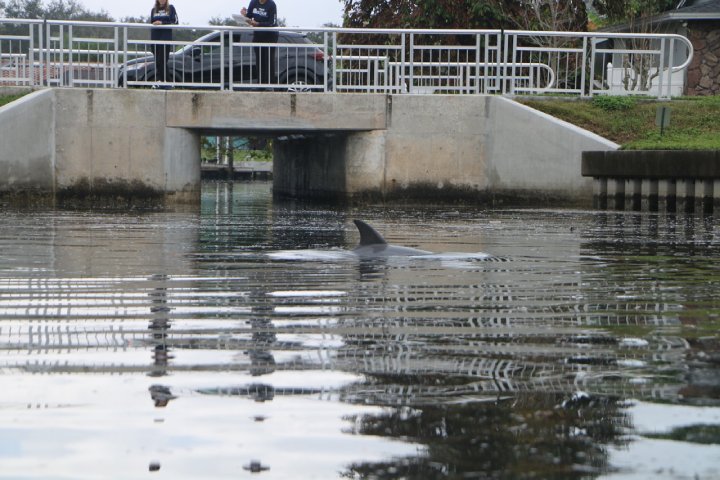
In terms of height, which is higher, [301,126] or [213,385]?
[301,126]

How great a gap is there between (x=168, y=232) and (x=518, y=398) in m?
12.2

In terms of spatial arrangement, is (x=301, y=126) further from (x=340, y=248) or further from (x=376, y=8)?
(x=376, y=8)

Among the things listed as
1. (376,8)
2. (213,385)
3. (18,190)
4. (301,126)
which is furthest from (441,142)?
(213,385)

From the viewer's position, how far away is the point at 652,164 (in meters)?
24.3

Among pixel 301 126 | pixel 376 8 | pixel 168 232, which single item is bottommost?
pixel 168 232

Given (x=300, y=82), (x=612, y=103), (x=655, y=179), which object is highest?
(x=300, y=82)

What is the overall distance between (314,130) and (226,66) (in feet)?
8.25

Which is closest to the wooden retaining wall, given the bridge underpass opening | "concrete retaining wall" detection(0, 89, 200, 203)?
the bridge underpass opening

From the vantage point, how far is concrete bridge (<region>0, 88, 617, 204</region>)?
84.9 ft

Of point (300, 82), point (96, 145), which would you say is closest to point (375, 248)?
point (96, 145)

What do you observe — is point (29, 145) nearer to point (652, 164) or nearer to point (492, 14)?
point (652, 164)

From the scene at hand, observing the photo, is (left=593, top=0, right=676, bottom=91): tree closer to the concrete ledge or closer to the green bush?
the green bush

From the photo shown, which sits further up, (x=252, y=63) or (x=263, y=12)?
(x=263, y=12)

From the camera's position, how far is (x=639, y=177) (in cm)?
2495
